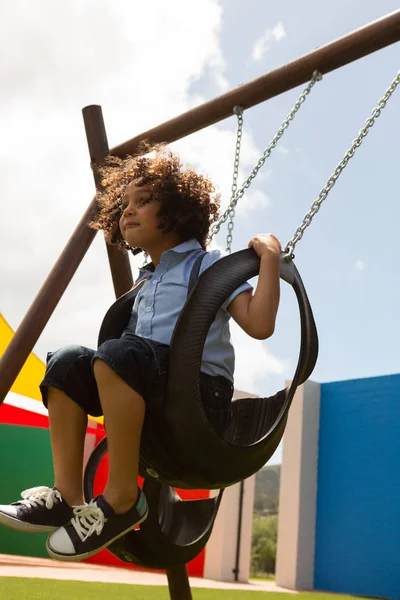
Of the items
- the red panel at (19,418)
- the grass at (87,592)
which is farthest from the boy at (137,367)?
the red panel at (19,418)

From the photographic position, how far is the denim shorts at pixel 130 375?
1564 millimetres

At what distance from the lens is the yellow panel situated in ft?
27.8

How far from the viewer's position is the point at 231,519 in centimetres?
907

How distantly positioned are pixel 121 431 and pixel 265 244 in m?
0.57

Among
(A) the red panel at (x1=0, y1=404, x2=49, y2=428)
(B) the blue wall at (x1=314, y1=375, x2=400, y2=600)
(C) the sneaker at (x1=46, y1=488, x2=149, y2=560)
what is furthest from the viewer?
(A) the red panel at (x1=0, y1=404, x2=49, y2=428)

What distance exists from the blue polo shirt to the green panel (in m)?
8.43

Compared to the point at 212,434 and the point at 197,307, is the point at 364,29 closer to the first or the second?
the point at 197,307

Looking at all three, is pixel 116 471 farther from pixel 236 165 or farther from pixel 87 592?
pixel 87 592

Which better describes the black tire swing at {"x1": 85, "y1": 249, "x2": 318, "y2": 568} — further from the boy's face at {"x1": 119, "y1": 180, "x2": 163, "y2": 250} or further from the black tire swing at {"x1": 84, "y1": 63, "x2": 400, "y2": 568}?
the boy's face at {"x1": 119, "y1": 180, "x2": 163, "y2": 250}

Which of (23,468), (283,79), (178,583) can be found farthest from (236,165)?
(23,468)

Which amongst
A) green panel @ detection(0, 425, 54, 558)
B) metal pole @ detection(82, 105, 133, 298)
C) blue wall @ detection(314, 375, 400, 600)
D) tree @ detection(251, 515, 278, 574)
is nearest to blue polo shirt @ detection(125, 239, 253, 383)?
metal pole @ detection(82, 105, 133, 298)

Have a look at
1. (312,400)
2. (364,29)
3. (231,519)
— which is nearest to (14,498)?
(231,519)

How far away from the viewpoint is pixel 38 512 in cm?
159

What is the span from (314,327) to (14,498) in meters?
8.97
